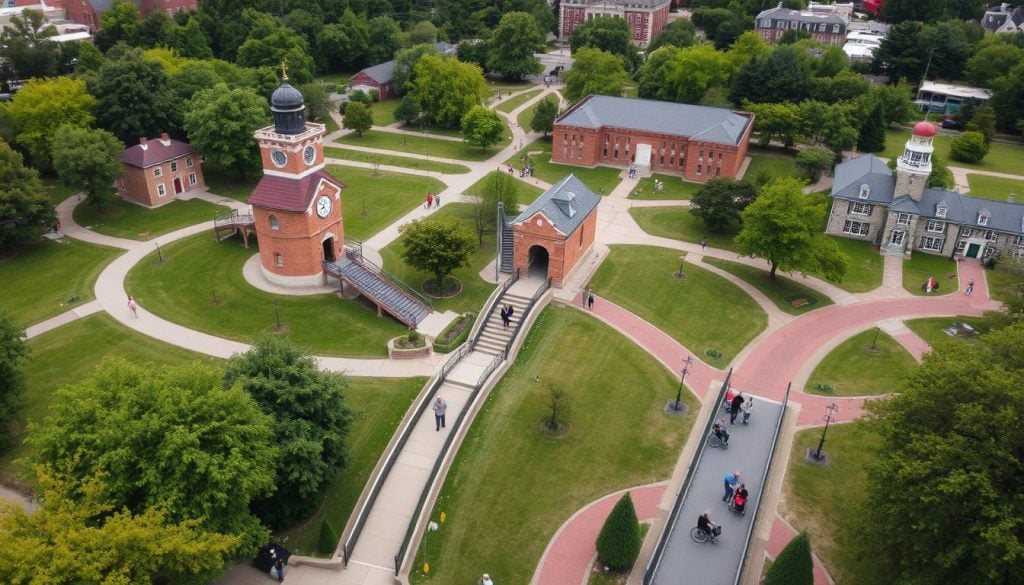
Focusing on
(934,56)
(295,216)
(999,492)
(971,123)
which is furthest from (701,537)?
(934,56)

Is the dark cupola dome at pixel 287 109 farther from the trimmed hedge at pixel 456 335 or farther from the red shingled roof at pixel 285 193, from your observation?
the trimmed hedge at pixel 456 335

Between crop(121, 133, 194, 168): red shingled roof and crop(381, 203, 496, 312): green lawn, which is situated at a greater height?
crop(121, 133, 194, 168): red shingled roof

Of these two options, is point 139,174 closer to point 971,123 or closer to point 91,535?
point 91,535

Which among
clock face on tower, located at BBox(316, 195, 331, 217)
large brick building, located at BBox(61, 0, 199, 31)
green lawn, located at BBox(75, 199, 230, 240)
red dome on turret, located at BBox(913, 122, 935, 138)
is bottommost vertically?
green lawn, located at BBox(75, 199, 230, 240)

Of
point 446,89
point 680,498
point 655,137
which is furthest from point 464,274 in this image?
point 446,89

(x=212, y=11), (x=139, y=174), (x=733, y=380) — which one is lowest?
(x=733, y=380)

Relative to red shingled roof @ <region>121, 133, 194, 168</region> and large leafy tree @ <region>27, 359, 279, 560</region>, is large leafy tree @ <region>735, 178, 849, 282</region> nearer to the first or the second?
large leafy tree @ <region>27, 359, 279, 560</region>

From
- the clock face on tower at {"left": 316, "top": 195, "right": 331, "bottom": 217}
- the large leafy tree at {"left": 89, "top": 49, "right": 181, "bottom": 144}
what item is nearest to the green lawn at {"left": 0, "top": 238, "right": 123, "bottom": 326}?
the large leafy tree at {"left": 89, "top": 49, "right": 181, "bottom": 144}
